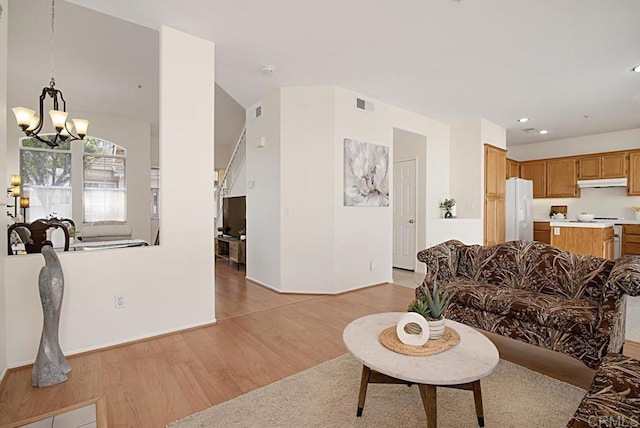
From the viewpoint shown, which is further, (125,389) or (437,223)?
(437,223)

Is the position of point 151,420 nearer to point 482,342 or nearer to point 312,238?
point 482,342

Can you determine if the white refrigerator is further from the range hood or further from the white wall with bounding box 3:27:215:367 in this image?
the white wall with bounding box 3:27:215:367

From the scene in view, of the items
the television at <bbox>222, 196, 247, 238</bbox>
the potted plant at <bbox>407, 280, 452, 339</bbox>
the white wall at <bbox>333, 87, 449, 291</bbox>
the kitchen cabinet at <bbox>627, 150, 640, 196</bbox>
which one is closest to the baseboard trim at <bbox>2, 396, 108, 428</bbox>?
the potted plant at <bbox>407, 280, 452, 339</bbox>

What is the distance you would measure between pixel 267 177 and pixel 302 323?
228 centimetres

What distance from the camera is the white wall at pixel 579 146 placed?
21.5 ft

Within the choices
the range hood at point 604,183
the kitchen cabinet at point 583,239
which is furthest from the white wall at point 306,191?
the range hood at point 604,183

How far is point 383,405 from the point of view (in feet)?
6.15

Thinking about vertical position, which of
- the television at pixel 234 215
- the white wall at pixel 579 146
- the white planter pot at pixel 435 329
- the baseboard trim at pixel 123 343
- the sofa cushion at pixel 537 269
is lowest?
the baseboard trim at pixel 123 343

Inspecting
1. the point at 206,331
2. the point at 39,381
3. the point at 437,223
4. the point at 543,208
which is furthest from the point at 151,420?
the point at 543,208

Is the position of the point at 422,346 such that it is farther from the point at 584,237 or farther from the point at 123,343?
the point at 584,237

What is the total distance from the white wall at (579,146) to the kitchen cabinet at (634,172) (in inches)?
8.9

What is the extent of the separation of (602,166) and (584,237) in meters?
3.03

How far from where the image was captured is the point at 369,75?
4023 millimetres

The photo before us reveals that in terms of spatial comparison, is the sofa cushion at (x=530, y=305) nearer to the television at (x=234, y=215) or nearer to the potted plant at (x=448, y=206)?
the potted plant at (x=448, y=206)
